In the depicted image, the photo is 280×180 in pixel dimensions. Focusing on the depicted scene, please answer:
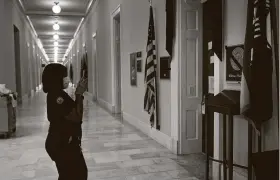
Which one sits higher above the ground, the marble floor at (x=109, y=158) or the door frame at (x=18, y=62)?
the door frame at (x=18, y=62)

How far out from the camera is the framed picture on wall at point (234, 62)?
129 inches

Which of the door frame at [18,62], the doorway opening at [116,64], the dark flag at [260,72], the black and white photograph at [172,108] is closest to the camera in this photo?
the black and white photograph at [172,108]

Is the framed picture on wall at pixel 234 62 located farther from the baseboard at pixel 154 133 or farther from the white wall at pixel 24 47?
the white wall at pixel 24 47

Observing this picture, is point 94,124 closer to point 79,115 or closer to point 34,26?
point 79,115

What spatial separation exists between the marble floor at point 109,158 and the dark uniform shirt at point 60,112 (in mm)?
1717

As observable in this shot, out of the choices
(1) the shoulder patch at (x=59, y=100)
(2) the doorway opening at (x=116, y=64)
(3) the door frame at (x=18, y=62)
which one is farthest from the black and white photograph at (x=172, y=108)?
(3) the door frame at (x=18, y=62)

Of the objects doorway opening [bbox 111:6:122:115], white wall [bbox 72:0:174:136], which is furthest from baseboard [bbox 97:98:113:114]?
doorway opening [bbox 111:6:122:115]

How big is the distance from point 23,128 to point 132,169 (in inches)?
160

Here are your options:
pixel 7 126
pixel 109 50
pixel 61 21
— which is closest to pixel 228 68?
pixel 7 126

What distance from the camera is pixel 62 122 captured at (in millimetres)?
2320

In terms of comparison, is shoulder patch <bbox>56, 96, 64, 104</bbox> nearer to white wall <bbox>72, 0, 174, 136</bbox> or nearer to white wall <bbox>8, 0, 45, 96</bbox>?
white wall <bbox>72, 0, 174, 136</bbox>

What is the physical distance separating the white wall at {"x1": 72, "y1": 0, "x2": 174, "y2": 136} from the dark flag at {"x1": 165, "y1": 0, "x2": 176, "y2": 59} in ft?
1.29

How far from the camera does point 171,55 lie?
5.02 m

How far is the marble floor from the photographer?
4.00 metres
